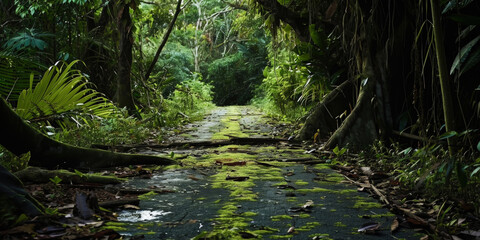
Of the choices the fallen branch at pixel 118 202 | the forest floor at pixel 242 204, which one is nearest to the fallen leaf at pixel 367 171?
the forest floor at pixel 242 204

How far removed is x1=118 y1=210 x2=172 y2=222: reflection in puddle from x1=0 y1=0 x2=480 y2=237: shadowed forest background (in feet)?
1.77

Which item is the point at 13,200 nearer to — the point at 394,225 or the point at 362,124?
the point at 394,225

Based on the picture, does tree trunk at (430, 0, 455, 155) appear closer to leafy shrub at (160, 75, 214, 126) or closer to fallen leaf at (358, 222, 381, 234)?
fallen leaf at (358, 222, 381, 234)

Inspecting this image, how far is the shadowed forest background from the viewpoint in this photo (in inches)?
110

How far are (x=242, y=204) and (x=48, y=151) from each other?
5.56 ft

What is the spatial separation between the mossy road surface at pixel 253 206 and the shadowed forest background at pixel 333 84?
0.44 metres

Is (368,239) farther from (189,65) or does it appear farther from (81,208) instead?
(189,65)

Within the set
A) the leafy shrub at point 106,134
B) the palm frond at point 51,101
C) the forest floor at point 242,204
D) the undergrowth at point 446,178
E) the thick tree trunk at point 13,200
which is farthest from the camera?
the leafy shrub at point 106,134

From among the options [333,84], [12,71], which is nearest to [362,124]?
[333,84]

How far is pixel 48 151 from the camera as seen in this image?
312 cm

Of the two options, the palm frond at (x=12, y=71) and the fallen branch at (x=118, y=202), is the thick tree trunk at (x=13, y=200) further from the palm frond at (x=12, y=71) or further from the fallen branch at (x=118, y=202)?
the palm frond at (x=12, y=71)

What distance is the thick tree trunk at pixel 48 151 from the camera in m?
2.74

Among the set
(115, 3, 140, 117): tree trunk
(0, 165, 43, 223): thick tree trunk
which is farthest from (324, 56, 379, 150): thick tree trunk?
(115, 3, 140, 117): tree trunk

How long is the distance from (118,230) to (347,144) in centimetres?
293
